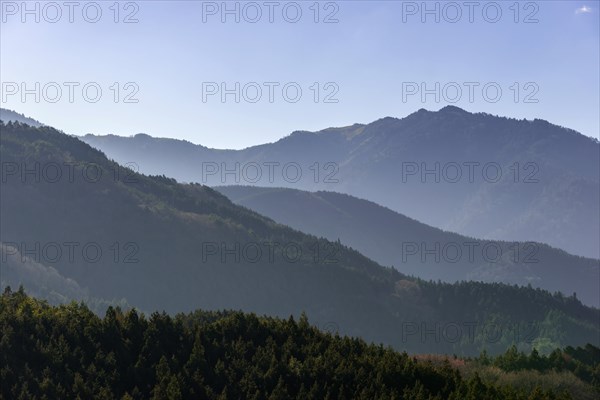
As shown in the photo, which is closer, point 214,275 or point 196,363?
Answer: point 196,363

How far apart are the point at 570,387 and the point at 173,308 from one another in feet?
455

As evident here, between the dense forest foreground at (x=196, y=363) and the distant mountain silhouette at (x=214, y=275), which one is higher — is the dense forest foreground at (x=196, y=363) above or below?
above

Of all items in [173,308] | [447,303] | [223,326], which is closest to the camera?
[223,326]

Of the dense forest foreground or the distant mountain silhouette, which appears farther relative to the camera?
the distant mountain silhouette

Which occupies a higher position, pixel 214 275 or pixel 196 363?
pixel 196 363

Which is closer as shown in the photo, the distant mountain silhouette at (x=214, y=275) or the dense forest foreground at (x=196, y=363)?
the dense forest foreground at (x=196, y=363)

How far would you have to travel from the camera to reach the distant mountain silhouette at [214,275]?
161750mm

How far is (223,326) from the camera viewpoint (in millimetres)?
24219

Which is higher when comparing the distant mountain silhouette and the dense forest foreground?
the dense forest foreground

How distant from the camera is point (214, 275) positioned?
175 metres

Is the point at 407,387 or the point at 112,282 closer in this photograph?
the point at 407,387

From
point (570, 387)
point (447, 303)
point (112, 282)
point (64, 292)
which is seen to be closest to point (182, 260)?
point (112, 282)

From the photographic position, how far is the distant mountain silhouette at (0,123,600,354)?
16175 centimetres

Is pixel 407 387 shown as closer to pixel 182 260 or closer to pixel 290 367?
pixel 290 367
